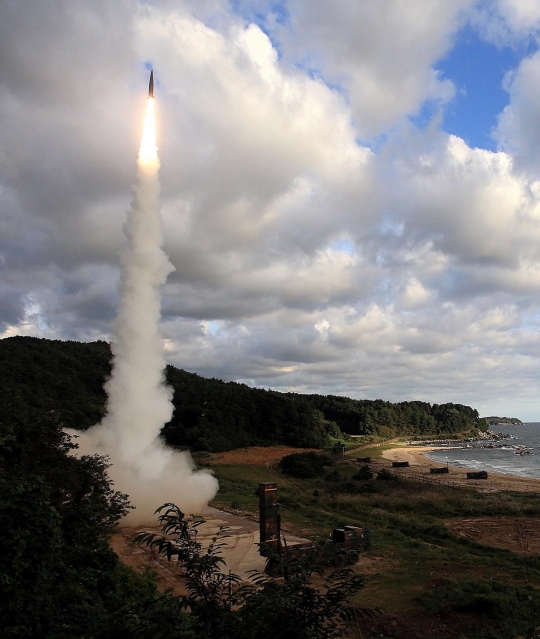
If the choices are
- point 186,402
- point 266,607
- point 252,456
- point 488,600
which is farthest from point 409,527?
point 186,402

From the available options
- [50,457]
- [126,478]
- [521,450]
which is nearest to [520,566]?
[50,457]

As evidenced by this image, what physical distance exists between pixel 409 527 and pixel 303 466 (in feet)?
107

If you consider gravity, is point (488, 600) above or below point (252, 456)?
above

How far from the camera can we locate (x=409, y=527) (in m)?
30.8

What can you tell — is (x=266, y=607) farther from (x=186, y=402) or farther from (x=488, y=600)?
(x=186, y=402)

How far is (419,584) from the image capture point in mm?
19062

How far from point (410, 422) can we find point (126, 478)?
180210 millimetres

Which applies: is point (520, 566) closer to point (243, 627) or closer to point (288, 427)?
point (243, 627)

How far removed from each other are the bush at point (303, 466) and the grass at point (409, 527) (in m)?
2.46

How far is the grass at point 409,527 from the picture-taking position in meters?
17.8

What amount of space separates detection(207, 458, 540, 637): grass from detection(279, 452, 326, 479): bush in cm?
246

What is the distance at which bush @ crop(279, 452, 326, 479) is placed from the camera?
6126 centimetres

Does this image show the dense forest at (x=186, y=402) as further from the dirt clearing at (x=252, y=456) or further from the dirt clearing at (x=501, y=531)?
the dirt clearing at (x=501, y=531)

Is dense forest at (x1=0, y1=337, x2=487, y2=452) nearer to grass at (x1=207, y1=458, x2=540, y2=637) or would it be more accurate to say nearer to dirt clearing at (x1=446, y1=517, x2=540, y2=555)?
grass at (x1=207, y1=458, x2=540, y2=637)
